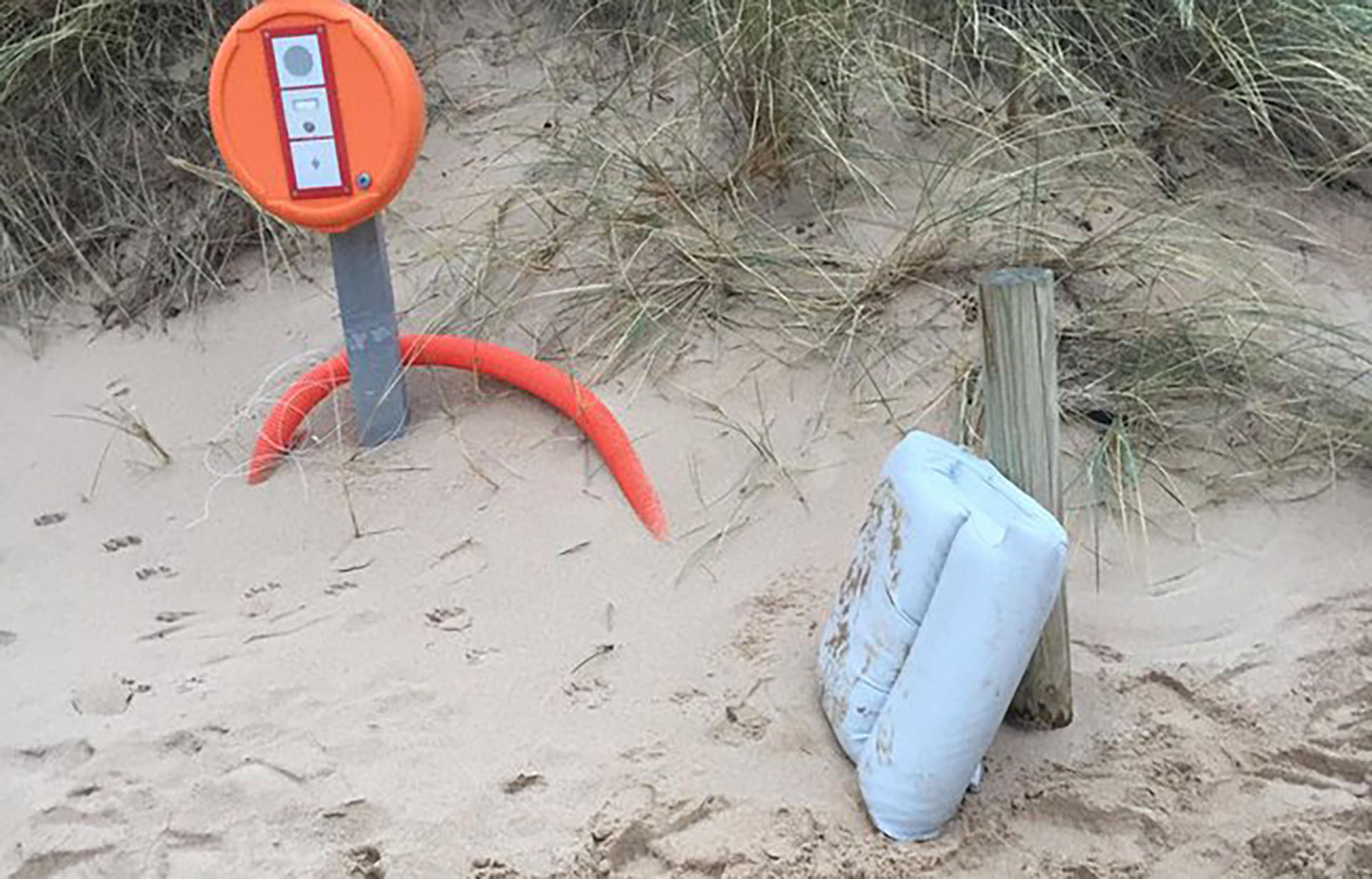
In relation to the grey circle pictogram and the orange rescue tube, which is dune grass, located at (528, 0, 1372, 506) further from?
the grey circle pictogram

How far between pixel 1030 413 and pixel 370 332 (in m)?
1.52

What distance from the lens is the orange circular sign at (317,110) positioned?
3.10 meters

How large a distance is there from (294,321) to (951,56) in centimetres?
184

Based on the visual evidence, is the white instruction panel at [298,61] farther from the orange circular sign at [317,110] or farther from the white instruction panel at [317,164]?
the white instruction panel at [317,164]

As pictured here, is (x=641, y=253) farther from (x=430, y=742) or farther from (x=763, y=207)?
(x=430, y=742)

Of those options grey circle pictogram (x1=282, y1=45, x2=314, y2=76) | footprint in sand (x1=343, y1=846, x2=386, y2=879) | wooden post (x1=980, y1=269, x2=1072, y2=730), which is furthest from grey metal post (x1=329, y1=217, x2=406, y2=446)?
wooden post (x1=980, y1=269, x2=1072, y2=730)

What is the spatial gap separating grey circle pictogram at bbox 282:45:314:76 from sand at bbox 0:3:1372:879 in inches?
32.4

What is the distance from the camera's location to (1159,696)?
2.72 m

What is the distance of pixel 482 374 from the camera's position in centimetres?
354

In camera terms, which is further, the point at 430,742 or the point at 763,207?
the point at 763,207

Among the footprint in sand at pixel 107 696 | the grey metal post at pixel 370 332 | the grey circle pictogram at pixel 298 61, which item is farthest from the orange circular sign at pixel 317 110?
the footprint in sand at pixel 107 696

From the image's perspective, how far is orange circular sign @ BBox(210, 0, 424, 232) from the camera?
3.10 metres

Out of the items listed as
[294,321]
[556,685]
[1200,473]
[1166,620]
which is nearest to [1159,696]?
[1166,620]

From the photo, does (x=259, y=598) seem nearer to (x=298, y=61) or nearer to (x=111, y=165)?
(x=298, y=61)
